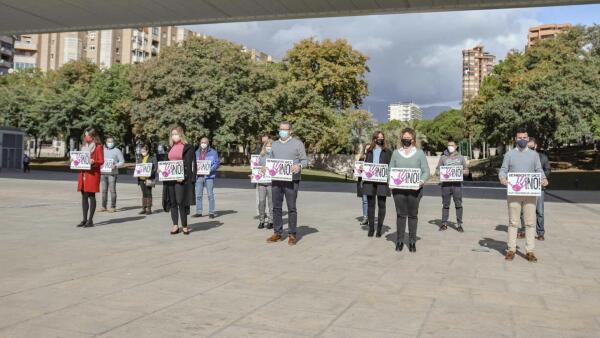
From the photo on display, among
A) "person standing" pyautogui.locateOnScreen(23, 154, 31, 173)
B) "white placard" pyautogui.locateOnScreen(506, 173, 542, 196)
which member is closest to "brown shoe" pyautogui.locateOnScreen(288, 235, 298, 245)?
"white placard" pyautogui.locateOnScreen(506, 173, 542, 196)

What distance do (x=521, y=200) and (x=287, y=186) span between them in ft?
12.4

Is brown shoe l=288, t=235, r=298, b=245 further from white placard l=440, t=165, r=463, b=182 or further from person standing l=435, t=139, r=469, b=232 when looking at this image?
white placard l=440, t=165, r=463, b=182

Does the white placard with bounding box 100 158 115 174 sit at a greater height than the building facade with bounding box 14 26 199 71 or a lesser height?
lesser

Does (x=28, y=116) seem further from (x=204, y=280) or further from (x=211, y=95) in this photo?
(x=204, y=280)

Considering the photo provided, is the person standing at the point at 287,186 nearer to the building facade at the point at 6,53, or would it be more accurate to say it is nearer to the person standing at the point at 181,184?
the person standing at the point at 181,184

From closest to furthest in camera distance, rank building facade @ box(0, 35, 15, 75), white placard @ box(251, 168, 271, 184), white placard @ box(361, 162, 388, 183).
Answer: white placard @ box(361, 162, 388, 183), white placard @ box(251, 168, 271, 184), building facade @ box(0, 35, 15, 75)

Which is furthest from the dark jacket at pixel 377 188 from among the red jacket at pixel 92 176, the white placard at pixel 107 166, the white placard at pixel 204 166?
the white placard at pixel 107 166

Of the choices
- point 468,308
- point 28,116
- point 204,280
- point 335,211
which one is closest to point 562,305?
point 468,308

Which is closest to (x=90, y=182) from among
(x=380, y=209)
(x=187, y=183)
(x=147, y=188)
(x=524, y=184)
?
(x=187, y=183)

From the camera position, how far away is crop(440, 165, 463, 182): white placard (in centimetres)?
1186

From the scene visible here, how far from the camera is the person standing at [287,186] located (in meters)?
9.15

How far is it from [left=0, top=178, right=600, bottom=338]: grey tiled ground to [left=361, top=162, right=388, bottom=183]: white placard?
1158mm

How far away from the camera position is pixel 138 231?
408 inches

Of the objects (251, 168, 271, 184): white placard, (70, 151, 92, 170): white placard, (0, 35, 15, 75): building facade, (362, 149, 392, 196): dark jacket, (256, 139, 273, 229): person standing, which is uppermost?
(0, 35, 15, 75): building facade
